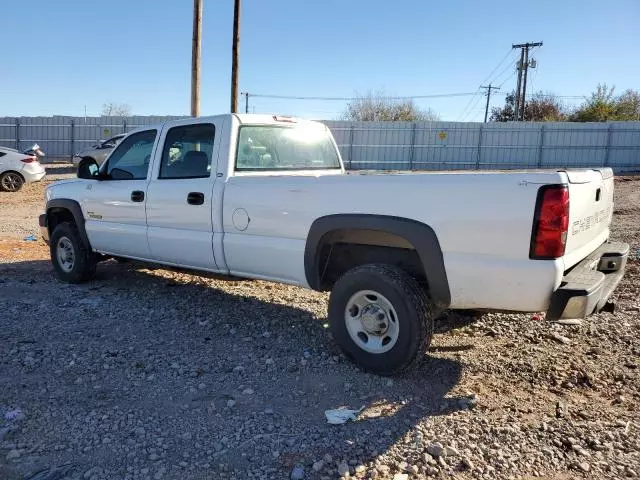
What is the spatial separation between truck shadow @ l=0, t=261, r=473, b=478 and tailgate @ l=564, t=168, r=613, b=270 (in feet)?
4.16

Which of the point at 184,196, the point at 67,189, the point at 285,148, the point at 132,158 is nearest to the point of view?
the point at 184,196

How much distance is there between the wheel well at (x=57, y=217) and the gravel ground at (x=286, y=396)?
1397 millimetres

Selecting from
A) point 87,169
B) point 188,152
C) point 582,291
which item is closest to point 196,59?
point 87,169

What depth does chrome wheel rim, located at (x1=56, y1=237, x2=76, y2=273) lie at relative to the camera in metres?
7.02

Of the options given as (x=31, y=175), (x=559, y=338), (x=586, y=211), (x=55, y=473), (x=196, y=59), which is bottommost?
(x=55, y=473)

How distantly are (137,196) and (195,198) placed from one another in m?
1.07

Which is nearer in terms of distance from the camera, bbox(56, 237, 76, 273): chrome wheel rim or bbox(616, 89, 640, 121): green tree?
bbox(56, 237, 76, 273): chrome wheel rim

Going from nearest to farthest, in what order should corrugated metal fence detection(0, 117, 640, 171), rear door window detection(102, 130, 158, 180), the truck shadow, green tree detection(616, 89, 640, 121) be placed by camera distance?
1. the truck shadow
2. rear door window detection(102, 130, 158, 180)
3. corrugated metal fence detection(0, 117, 640, 171)
4. green tree detection(616, 89, 640, 121)

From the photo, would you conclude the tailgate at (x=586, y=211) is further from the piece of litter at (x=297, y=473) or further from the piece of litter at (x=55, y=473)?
the piece of litter at (x=55, y=473)

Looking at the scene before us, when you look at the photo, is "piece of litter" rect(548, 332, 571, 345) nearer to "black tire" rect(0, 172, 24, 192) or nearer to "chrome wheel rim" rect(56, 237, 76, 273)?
"chrome wheel rim" rect(56, 237, 76, 273)

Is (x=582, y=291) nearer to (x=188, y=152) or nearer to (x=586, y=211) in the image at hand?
(x=586, y=211)

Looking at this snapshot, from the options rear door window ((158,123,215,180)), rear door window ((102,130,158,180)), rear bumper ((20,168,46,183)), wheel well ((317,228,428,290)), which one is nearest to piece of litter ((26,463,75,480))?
wheel well ((317,228,428,290))

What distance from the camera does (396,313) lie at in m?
4.01

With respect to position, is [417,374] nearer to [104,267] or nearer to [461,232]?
[461,232]
